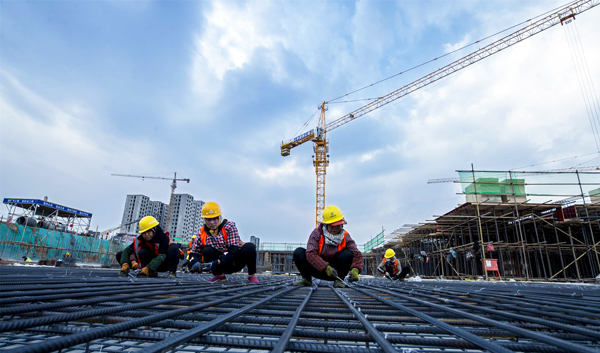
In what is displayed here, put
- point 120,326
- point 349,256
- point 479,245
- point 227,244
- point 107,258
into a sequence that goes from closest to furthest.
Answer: point 120,326 → point 349,256 → point 227,244 → point 479,245 → point 107,258

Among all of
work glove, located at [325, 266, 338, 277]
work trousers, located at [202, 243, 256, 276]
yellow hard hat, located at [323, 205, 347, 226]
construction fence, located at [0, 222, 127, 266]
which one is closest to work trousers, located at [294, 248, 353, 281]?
work glove, located at [325, 266, 338, 277]

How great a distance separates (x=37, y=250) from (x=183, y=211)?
294 feet

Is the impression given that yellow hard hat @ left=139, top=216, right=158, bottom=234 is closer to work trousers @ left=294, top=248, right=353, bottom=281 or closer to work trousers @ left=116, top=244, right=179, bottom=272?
work trousers @ left=116, top=244, right=179, bottom=272

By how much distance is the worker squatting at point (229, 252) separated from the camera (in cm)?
394

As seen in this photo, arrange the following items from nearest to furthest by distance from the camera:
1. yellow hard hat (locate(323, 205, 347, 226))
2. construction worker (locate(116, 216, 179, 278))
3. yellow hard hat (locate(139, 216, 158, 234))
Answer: yellow hard hat (locate(323, 205, 347, 226)) → yellow hard hat (locate(139, 216, 158, 234)) → construction worker (locate(116, 216, 179, 278))

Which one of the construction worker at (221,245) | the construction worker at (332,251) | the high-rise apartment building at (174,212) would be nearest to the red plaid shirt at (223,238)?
the construction worker at (221,245)

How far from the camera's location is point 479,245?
16.1 meters

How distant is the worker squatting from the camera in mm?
3941

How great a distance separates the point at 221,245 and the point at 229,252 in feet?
0.87

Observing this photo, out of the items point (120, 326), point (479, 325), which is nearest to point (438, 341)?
point (479, 325)

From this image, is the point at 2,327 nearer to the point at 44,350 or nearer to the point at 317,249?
the point at 44,350

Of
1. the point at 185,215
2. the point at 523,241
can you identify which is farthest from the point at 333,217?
the point at 185,215

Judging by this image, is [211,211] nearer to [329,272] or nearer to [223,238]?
[223,238]

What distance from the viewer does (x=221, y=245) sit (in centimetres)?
434
